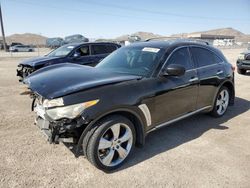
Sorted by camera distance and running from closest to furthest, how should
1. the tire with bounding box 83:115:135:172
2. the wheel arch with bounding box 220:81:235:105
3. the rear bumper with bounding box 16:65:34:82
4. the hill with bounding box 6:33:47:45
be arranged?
1. the tire with bounding box 83:115:135:172
2. the wheel arch with bounding box 220:81:235:105
3. the rear bumper with bounding box 16:65:34:82
4. the hill with bounding box 6:33:47:45

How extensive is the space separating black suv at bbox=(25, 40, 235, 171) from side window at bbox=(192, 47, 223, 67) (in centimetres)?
2

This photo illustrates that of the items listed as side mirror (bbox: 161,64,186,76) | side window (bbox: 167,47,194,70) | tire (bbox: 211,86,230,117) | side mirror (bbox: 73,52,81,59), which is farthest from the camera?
side mirror (bbox: 73,52,81,59)

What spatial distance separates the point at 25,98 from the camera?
670 cm

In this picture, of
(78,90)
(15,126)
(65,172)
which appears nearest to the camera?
(78,90)

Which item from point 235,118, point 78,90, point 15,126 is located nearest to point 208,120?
point 235,118

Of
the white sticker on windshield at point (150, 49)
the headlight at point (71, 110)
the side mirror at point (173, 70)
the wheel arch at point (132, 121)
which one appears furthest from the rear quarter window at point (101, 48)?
the headlight at point (71, 110)

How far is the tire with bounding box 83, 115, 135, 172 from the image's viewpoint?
2.96 meters

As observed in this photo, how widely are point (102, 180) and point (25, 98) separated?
15.0ft

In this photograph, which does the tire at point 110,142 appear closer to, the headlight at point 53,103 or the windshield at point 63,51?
the headlight at point 53,103

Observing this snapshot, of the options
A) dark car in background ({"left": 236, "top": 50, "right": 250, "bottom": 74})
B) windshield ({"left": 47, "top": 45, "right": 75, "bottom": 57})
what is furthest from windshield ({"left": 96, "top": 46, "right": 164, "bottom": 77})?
dark car in background ({"left": 236, "top": 50, "right": 250, "bottom": 74})

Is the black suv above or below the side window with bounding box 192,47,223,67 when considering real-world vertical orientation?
below

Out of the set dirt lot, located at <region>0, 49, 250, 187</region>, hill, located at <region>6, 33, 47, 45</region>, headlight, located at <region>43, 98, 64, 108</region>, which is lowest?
dirt lot, located at <region>0, 49, 250, 187</region>

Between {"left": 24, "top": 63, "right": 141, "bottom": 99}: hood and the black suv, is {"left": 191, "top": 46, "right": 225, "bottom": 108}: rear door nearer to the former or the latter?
the black suv

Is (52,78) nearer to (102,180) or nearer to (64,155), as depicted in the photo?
(64,155)
